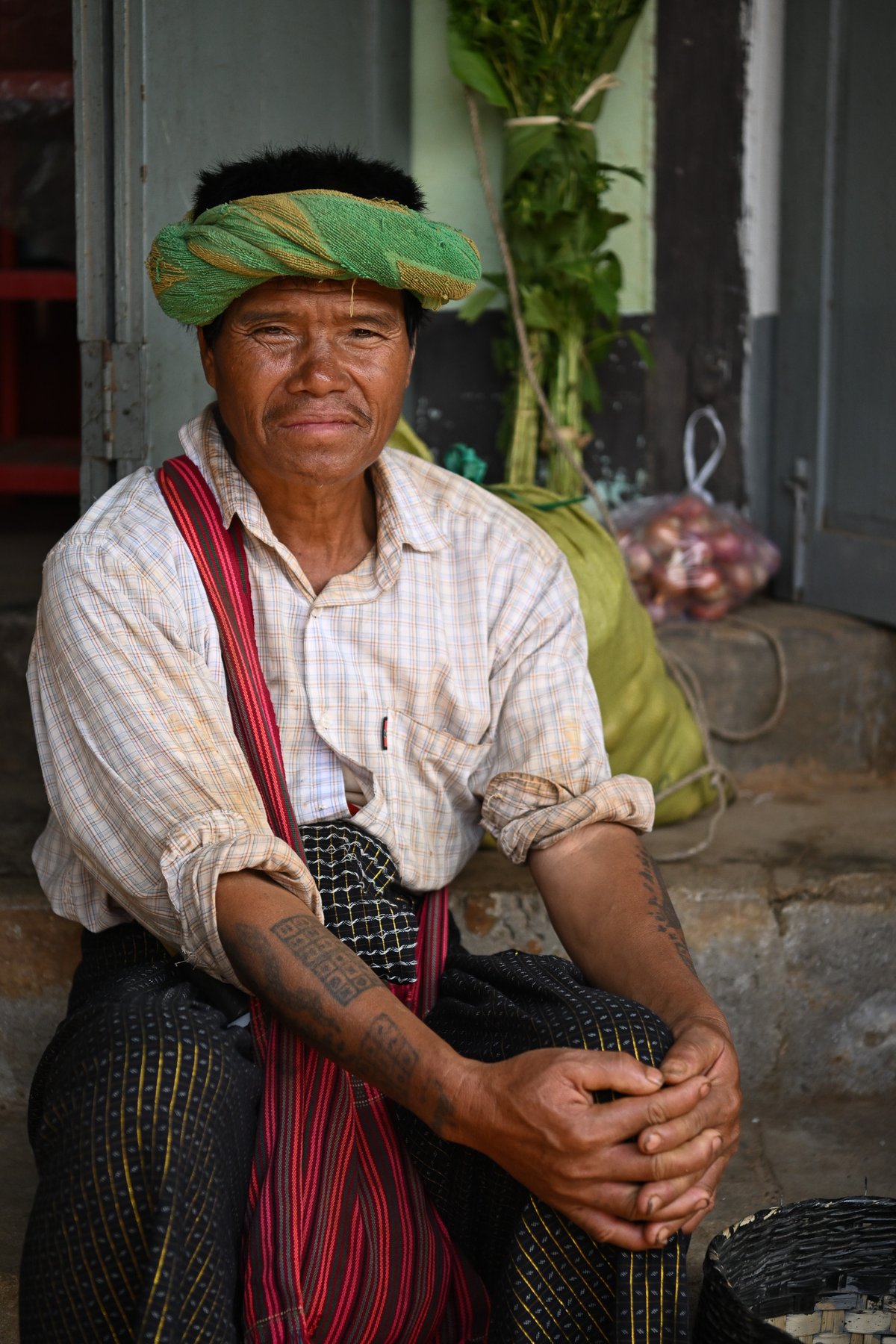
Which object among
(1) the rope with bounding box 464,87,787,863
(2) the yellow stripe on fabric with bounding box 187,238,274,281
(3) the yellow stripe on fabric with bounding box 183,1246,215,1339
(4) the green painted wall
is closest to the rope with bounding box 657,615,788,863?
(1) the rope with bounding box 464,87,787,863

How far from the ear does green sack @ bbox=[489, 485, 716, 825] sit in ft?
2.62

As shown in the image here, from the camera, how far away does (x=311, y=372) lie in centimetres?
187

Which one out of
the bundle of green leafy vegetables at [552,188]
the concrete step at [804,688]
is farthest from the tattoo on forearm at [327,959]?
the bundle of green leafy vegetables at [552,188]

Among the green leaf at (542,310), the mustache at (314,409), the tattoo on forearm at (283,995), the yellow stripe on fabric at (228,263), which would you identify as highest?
the green leaf at (542,310)

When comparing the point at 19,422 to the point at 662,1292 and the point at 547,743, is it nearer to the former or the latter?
the point at 547,743

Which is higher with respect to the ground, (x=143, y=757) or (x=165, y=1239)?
(x=143, y=757)

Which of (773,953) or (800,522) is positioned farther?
(800,522)

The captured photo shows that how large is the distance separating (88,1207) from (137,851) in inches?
16.6

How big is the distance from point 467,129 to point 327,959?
2227mm

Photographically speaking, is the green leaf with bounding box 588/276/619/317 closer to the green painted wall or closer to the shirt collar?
the green painted wall

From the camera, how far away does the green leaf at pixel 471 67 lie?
9.87 ft

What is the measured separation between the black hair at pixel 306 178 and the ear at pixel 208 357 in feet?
0.25

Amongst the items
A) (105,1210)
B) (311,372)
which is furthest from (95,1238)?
(311,372)

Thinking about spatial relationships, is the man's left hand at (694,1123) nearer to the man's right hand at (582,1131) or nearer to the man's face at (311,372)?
the man's right hand at (582,1131)
